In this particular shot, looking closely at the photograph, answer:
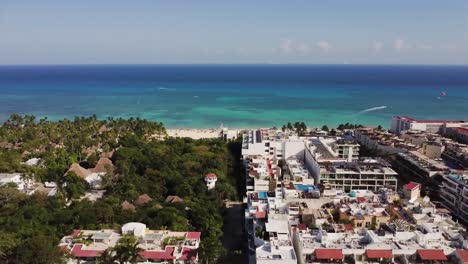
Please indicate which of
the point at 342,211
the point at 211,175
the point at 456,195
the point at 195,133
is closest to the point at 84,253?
the point at 211,175

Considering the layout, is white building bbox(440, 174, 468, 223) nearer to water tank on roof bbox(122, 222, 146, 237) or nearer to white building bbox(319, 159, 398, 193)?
white building bbox(319, 159, 398, 193)

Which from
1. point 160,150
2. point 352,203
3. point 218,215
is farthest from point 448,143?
point 160,150

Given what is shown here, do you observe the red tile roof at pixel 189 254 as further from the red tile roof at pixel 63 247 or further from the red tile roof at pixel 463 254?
the red tile roof at pixel 463 254

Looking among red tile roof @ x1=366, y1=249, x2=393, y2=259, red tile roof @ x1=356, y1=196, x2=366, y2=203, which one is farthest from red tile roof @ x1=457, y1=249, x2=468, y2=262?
red tile roof @ x1=356, y1=196, x2=366, y2=203

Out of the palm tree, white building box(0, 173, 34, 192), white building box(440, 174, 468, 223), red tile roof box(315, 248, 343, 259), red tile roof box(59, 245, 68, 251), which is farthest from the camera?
white building box(0, 173, 34, 192)

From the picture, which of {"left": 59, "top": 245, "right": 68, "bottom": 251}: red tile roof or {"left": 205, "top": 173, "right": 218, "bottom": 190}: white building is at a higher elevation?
{"left": 205, "top": 173, "right": 218, "bottom": 190}: white building

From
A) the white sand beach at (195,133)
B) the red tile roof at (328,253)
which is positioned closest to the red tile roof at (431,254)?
the red tile roof at (328,253)
